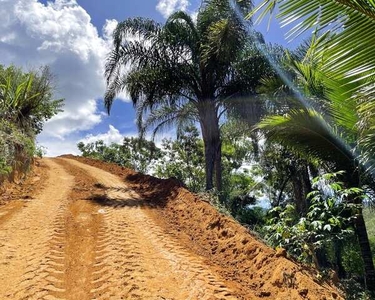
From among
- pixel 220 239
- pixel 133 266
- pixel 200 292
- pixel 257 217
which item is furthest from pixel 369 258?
pixel 257 217

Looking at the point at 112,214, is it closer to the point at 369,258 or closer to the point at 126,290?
the point at 126,290

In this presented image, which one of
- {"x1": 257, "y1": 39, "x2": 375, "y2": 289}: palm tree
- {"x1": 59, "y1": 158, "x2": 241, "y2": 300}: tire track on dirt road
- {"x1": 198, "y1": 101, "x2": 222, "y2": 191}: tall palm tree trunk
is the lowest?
{"x1": 59, "y1": 158, "x2": 241, "y2": 300}: tire track on dirt road

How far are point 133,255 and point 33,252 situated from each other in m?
1.49

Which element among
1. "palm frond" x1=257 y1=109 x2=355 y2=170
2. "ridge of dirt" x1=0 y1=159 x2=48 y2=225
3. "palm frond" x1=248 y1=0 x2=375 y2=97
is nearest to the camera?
"palm frond" x1=248 y1=0 x2=375 y2=97

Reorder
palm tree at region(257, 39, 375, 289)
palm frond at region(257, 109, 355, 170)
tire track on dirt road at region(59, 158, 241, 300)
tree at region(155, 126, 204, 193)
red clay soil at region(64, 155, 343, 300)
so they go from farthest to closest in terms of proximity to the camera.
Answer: tree at region(155, 126, 204, 193) < palm frond at region(257, 109, 355, 170) < palm tree at region(257, 39, 375, 289) < red clay soil at region(64, 155, 343, 300) < tire track on dirt road at region(59, 158, 241, 300)

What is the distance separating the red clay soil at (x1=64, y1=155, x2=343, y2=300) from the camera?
435 cm

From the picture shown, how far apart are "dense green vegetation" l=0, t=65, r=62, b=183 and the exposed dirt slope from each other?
1.48 meters

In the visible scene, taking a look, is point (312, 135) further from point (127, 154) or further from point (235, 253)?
point (127, 154)

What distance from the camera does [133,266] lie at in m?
4.97

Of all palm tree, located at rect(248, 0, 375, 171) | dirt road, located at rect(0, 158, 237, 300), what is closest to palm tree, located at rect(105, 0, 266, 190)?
dirt road, located at rect(0, 158, 237, 300)

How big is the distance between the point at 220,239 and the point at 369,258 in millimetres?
2662

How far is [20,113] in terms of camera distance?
12328 millimetres

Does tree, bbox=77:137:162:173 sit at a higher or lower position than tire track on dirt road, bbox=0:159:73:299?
higher

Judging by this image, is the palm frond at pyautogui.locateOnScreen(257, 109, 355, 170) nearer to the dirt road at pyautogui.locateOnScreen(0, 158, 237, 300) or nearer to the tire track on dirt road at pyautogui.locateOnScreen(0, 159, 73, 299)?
the dirt road at pyautogui.locateOnScreen(0, 158, 237, 300)
